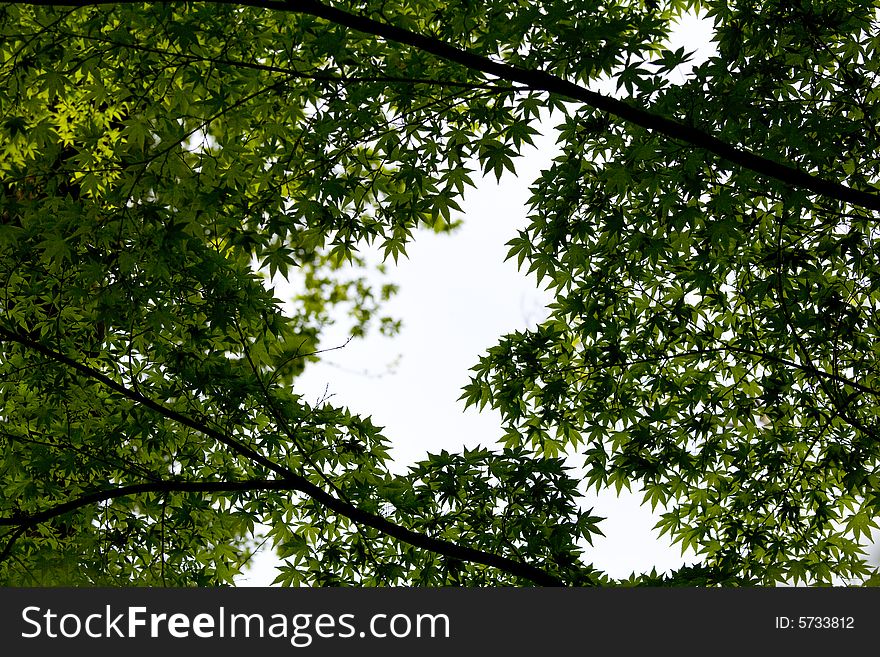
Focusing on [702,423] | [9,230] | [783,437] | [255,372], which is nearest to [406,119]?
[255,372]

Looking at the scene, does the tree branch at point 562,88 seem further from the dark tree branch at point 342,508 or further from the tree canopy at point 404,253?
the dark tree branch at point 342,508

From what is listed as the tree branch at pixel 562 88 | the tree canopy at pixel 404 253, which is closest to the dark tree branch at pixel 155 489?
the tree canopy at pixel 404 253

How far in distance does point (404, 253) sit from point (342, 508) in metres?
1.31

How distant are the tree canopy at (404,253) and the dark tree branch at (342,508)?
0.06ft

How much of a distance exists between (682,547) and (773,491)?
61 centimetres

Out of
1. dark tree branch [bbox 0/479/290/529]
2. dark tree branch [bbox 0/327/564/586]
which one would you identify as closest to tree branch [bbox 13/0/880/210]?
dark tree branch [bbox 0/327/564/586]

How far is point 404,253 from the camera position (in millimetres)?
3777

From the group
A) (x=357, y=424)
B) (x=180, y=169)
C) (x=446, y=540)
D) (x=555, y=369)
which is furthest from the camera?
(x=555, y=369)

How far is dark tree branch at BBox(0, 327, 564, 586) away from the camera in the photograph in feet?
11.6

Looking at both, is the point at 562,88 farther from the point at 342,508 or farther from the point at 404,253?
the point at 342,508

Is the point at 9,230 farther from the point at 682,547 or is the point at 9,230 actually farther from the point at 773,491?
the point at 773,491

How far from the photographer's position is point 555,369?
14.4 ft

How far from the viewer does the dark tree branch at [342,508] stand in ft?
11.6

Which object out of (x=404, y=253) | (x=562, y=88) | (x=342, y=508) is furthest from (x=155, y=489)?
(x=562, y=88)
